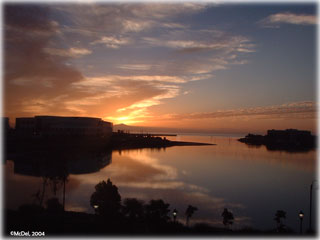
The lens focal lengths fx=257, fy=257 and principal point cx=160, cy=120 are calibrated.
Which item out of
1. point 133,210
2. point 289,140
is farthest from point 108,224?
point 289,140

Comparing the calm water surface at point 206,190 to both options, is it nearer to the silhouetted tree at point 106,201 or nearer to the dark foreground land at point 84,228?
the silhouetted tree at point 106,201

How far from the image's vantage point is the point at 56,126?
44.0 meters

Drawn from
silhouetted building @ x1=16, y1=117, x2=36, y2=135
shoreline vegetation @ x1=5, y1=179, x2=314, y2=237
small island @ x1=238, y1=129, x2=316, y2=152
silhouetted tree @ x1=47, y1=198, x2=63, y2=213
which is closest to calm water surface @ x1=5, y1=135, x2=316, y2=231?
silhouetted tree @ x1=47, y1=198, x2=63, y2=213

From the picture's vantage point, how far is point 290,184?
19422 millimetres

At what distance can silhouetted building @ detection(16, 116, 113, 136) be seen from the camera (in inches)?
1655

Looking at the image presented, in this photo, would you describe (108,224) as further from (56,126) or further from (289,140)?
(289,140)

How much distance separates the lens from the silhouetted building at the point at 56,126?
1655 inches

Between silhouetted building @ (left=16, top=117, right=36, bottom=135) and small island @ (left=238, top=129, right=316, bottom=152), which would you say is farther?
small island @ (left=238, top=129, right=316, bottom=152)

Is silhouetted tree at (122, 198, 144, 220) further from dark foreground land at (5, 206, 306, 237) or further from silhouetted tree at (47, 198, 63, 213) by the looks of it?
silhouetted tree at (47, 198, 63, 213)

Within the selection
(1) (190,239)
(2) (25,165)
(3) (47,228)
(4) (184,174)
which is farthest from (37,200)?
(4) (184,174)

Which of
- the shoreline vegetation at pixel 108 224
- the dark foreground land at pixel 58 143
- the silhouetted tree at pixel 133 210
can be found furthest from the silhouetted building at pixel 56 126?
the silhouetted tree at pixel 133 210

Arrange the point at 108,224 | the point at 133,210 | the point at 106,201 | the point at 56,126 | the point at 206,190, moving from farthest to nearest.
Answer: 1. the point at 56,126
2. the point at 206,190
3. the point at 106,201
4. the point at 133,210
5. the point at 108,224

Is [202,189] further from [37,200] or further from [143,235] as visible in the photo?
[143,235]

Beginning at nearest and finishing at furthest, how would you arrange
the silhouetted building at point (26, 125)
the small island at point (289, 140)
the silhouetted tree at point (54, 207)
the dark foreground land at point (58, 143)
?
1. the silhouetted tree at point (54, 207)
2. the dark foreground land at point (58, 143)
3. the silhouetted building at point (26, 125)
4. the small island at point (289, 140)
